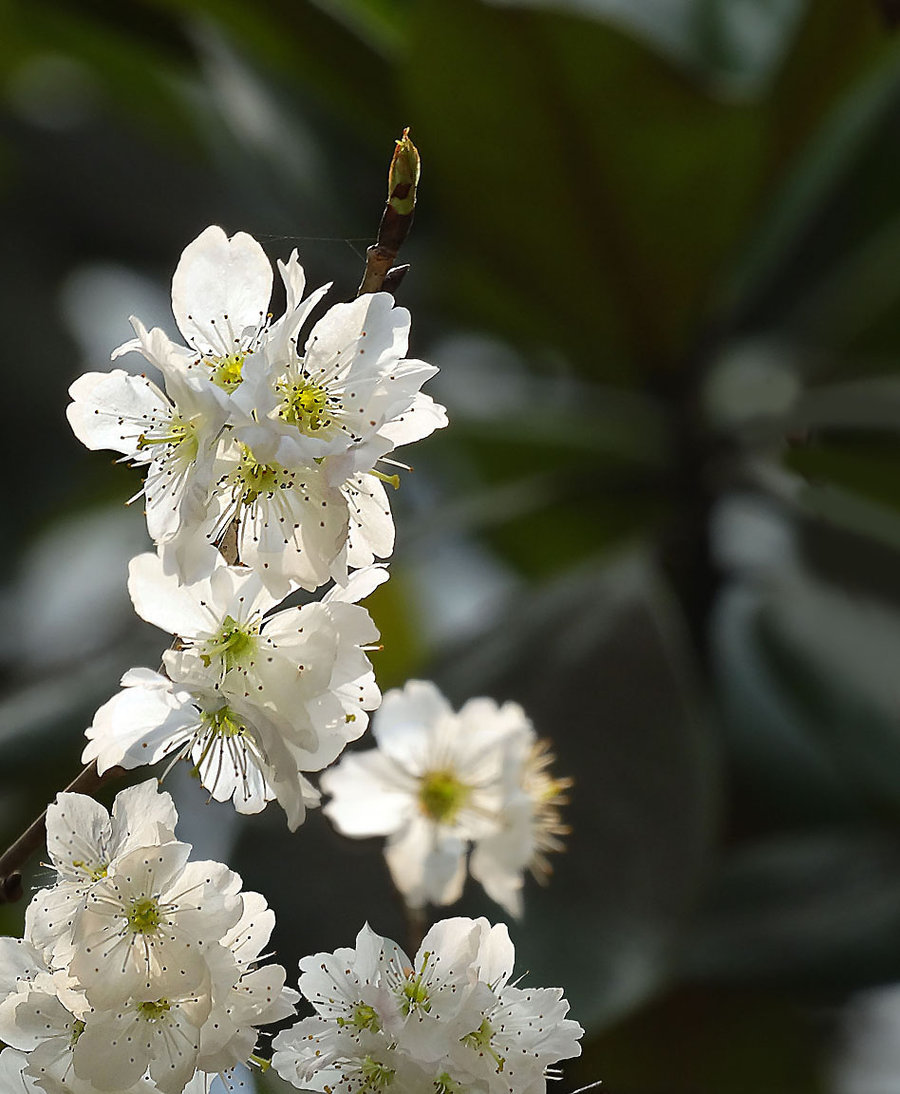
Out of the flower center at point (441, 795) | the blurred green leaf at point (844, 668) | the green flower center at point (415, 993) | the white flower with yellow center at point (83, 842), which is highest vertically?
the blurred green leaf at point (844, 668)

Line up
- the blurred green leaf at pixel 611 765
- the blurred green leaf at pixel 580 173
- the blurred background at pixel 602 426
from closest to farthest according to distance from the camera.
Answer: the blurred green leaf at pixel 611 765 < the blurred background at pixel 602 426 < the blurred green leaf at pixel 580 173

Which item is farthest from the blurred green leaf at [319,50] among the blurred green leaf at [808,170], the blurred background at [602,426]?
the blurred green leaf at [808,170]

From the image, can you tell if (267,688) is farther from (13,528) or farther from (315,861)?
(13,528)

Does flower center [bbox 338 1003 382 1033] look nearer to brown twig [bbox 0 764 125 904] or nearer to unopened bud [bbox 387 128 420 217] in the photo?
brown twig [bbox 0 764 125 904]

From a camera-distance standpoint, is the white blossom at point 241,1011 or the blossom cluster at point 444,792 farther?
the blossom cluster at point 444,792

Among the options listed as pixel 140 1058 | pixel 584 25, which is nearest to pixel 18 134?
pixel 584 25

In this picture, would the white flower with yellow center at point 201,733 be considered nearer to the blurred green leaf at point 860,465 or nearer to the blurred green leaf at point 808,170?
the blurred green leaf at point 860,465

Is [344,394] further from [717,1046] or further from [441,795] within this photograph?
[717,1046]
